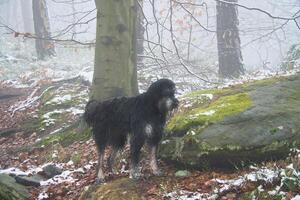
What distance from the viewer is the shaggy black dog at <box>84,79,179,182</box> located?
239 inches

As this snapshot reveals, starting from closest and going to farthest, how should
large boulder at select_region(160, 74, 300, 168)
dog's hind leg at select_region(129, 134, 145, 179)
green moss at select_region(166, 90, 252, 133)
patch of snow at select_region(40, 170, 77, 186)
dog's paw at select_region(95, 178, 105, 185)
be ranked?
large boulder at select_region(160, 74, 300, 168) < dog's hind leg at select_region(129, 134, 145, 179) < dog's paw at select_region(95, 178, 105, 185) < green moss at select_region(166, 90, 252, 133) < patch of snow at select_region(40, 170, 77, 186)

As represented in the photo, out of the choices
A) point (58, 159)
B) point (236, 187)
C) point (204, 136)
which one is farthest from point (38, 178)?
point (236, 187)

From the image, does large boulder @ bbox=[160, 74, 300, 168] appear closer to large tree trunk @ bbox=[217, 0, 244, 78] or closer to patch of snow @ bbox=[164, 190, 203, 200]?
patch of snow @ bbox=[164, 190, 203, 200]

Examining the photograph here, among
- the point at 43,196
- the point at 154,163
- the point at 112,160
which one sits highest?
the point at 154,163

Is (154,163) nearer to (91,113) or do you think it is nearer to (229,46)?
(91,113)

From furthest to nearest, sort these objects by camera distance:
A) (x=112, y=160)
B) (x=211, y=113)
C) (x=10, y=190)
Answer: (x=112, y=160) → (x=211, y=113) → (x=10, y=190)

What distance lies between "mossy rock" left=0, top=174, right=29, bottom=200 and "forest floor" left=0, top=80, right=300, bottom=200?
24 cm

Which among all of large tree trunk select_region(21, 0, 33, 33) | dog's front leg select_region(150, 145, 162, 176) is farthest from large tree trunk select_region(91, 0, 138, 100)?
large tree trunk select_region(21, 0, 33, 33)

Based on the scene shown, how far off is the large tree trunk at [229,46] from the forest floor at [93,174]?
306 inches

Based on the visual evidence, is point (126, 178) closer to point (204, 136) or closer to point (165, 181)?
point (165, 181)

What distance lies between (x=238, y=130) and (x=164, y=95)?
1269mm

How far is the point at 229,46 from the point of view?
643 inches

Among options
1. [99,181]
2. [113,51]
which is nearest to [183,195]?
[99,181]

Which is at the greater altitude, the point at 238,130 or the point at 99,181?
the point at 238,130
